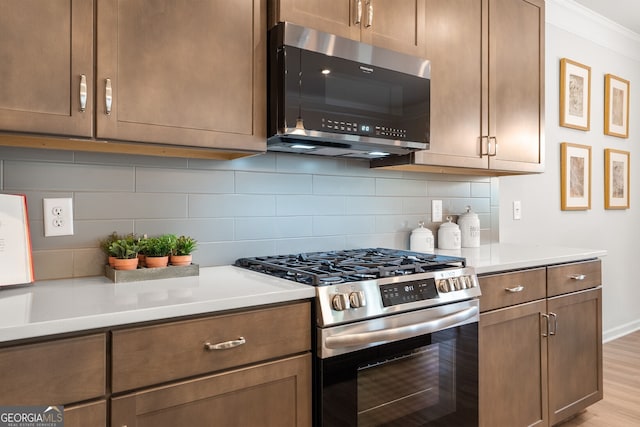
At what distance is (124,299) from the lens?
121cm

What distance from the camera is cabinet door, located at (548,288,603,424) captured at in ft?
7.19

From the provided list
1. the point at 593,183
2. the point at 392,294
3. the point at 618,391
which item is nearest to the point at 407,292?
the point at 392,294

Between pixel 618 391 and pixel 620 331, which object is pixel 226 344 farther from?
pixel 620 331

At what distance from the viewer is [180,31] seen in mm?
1451

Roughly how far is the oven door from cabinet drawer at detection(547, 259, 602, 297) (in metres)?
0.62

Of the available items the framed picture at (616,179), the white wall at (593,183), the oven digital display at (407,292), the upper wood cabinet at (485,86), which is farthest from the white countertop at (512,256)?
the framed picture at (616,179)

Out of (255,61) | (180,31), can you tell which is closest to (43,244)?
(180,31)

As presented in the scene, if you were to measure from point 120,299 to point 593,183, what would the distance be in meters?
3.74

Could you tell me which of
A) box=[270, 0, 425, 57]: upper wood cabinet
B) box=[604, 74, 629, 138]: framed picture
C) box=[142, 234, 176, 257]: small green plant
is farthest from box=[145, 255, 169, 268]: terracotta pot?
box=[604, 74, 629, 138]: framed picture

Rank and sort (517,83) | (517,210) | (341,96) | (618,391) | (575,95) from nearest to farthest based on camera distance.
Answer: (341,96)
(517,83)
(618,391)
(517,210)
(575,95)

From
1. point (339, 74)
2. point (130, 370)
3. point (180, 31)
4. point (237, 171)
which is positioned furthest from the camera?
point (237, 171)

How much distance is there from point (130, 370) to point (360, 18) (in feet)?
4.91

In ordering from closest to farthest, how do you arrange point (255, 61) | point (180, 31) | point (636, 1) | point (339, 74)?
point (180, 31) < point (255, 61) < point (339, 74) < point (636, 1)

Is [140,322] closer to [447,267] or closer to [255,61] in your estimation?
[255,61]
